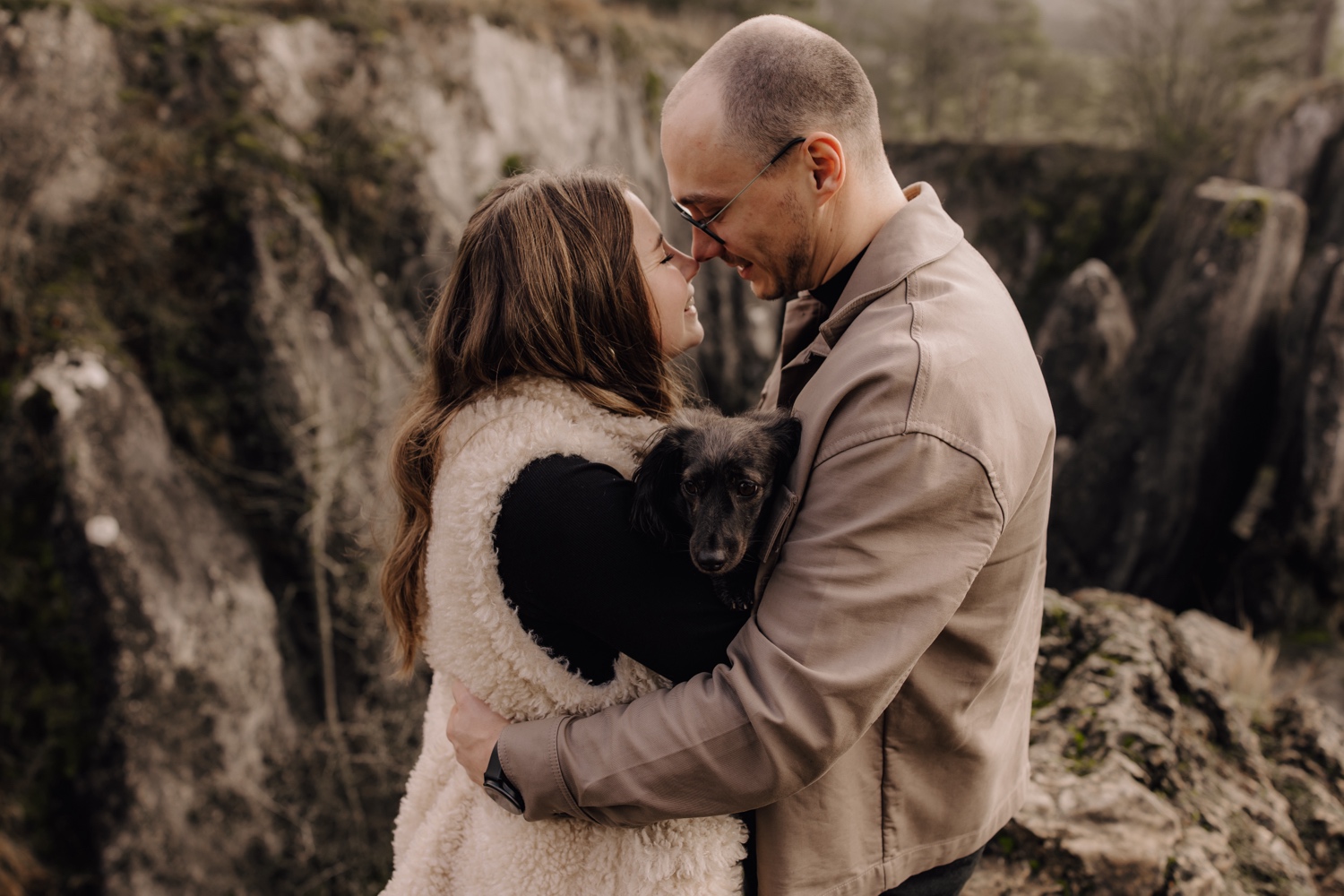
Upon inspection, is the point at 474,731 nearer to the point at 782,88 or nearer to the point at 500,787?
the point at 500,787

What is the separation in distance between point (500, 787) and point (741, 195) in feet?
5.15

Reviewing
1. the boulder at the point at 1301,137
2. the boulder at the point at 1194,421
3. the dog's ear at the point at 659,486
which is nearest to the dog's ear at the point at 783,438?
the dog's ear at the point at 659,486

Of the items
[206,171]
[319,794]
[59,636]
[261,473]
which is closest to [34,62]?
[206,171]

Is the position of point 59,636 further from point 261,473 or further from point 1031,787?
point 1031,787

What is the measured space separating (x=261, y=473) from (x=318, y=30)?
25.4 feet

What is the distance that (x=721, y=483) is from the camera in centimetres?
196

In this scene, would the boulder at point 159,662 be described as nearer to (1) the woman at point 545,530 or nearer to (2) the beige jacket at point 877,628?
(1) the woman at point 545,530

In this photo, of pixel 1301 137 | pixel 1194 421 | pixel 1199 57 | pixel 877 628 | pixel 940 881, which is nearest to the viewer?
pixel 877 628

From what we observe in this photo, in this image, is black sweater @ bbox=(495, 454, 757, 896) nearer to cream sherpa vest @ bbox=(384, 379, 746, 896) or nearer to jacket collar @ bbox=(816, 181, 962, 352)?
cream sherpa vest @ bbox=(384, 379, 746, 896)

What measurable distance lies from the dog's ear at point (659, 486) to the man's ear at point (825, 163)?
73 centimetres

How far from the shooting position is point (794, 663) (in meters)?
1.43

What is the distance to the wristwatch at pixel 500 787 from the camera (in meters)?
1.74

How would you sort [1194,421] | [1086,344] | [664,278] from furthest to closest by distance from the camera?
[1086,344]
[1194,421]
[664,278]

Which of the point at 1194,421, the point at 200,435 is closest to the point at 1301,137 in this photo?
the point at 1194,421
